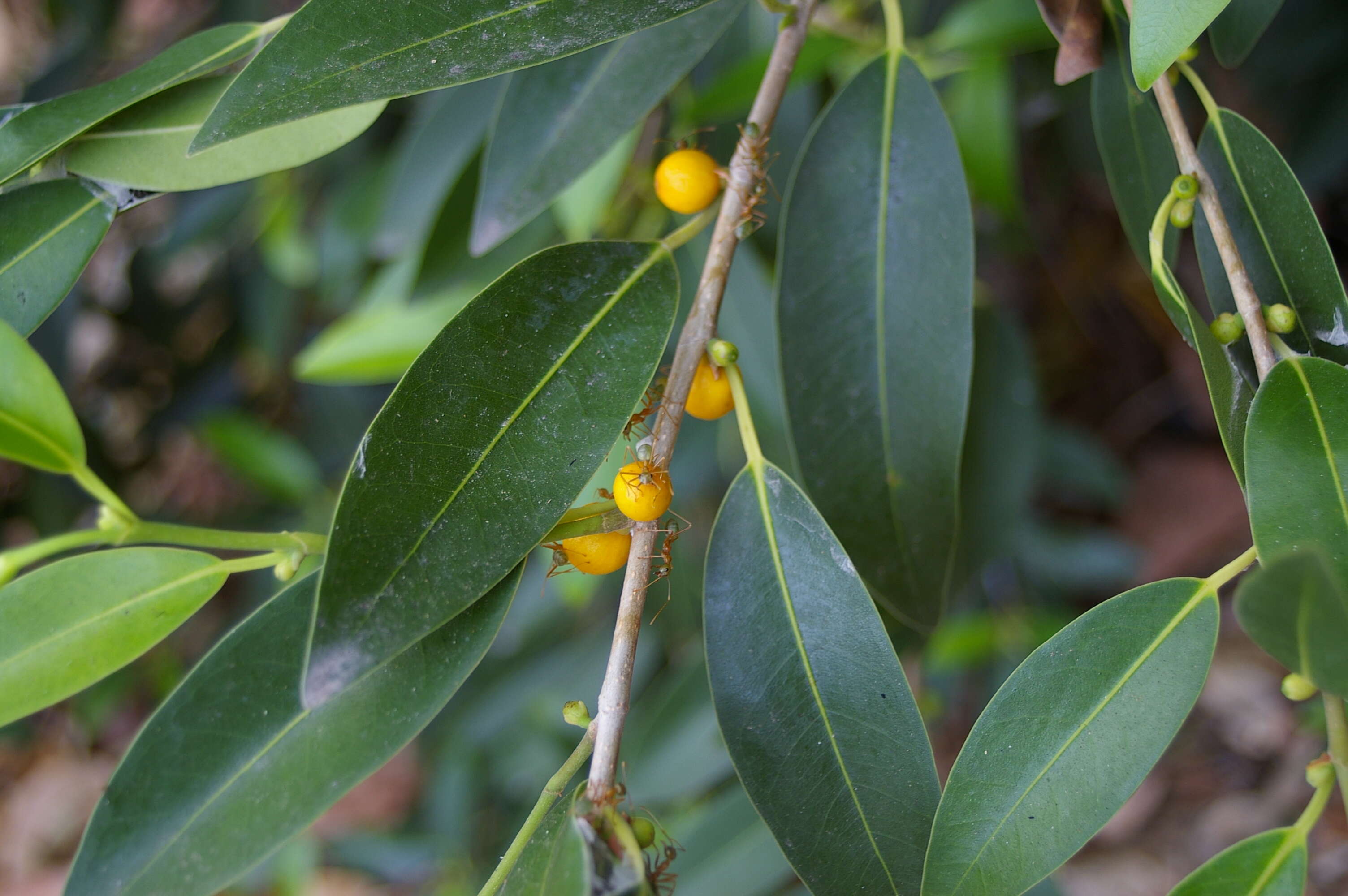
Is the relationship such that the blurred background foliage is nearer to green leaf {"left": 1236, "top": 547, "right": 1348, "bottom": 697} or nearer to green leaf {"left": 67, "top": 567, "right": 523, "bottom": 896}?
green leaf {"left": 67, "top": 567, "right": 523, "bottom": 896}

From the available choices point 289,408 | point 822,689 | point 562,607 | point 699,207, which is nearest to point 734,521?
point 822,689

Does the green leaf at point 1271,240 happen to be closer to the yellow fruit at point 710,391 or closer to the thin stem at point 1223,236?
the thin stem at point 1223,236

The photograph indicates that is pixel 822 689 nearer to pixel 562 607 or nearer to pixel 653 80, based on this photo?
pixel 653 80

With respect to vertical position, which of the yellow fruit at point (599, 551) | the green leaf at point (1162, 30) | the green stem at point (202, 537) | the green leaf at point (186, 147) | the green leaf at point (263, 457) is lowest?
the green leaf at point (263, 457)

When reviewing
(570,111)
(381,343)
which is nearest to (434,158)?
(381,343)

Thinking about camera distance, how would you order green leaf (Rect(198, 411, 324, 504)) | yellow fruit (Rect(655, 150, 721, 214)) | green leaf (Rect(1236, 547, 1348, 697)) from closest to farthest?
green leaf (Rect(1236, 547, 1348, 697))
yellow fruit (Rect(655, 150, 721, 214))
green leaf (Rect(198, 411, 324, 504))

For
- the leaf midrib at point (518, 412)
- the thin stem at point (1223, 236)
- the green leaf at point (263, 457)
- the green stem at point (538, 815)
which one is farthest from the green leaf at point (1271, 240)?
the green leaf at point (263, 457)

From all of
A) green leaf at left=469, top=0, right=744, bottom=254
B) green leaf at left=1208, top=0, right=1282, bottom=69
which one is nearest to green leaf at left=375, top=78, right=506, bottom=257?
green leaf at left=469, top=0, right=744, bottom=254
